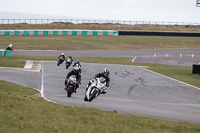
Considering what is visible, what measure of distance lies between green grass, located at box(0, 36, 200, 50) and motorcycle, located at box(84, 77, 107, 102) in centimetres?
4166

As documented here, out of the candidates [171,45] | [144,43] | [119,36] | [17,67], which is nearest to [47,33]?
[119,36]

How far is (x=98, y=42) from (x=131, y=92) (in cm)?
4829

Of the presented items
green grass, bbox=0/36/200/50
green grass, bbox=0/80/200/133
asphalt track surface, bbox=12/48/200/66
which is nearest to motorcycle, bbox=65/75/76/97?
green grass, bbox=0/80/200/133

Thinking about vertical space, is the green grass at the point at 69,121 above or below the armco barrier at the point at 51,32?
below

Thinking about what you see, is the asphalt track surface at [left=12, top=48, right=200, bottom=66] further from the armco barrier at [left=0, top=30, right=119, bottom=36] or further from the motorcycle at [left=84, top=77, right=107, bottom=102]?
the motorcycle at [left=84, top=77, right=107, bottom=102]

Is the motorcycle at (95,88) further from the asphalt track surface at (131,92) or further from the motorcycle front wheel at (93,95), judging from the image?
the asphalt track surface at (131,92)

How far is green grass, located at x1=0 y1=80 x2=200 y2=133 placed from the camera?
386 inches

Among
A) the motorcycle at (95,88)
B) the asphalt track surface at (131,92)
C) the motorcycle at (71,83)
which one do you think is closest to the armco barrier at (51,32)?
the asphalt track surface at (131,92)

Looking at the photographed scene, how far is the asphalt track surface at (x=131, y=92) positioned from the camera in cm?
1591

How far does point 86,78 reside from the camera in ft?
88.7

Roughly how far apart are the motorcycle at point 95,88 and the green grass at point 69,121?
3675 millimetres

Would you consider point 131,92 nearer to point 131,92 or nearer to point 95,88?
point 131,92

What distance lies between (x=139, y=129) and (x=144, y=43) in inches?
2415

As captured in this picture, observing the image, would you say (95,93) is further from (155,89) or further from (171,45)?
(171,45)
